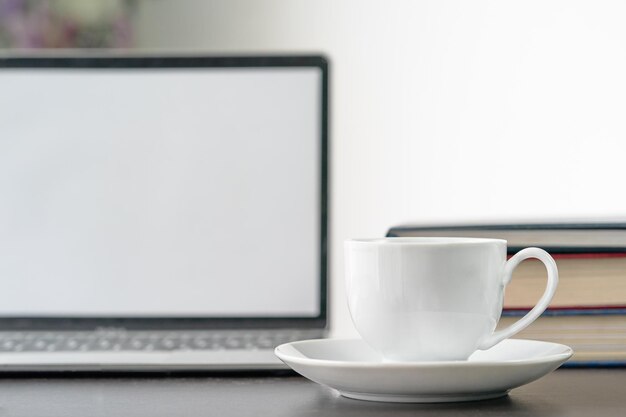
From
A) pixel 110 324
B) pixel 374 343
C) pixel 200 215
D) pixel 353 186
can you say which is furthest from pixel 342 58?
pixel 374 343

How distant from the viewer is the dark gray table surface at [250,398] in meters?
0.34

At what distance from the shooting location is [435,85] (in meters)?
0.81

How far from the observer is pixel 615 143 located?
77 centimetres

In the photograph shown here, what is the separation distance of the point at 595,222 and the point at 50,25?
657mm

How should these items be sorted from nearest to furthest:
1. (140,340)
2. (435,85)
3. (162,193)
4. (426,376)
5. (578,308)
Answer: (426,376), (578,308), (140,340), (162,193), (435,85)

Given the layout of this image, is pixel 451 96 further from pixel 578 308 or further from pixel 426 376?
pixel 426 376

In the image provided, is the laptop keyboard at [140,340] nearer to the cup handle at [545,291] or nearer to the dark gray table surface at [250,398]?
the dark gray table surface at [250,398]

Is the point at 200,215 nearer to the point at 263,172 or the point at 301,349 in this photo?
the point at 263,172

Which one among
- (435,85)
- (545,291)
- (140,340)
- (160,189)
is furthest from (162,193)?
(545,291)

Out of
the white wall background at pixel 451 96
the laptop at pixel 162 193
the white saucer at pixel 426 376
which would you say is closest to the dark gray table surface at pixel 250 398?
the white saucer at pixel 426 376

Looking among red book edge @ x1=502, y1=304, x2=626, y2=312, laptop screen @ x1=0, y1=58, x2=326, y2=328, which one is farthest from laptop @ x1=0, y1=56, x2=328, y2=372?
red book edge @ x1=502, y1=304, x2=626, y2=312

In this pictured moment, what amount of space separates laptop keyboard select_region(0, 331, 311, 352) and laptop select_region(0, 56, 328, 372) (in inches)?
1.7

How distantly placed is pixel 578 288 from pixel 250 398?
234mm

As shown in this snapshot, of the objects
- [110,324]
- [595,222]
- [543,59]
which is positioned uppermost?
[543,59]
